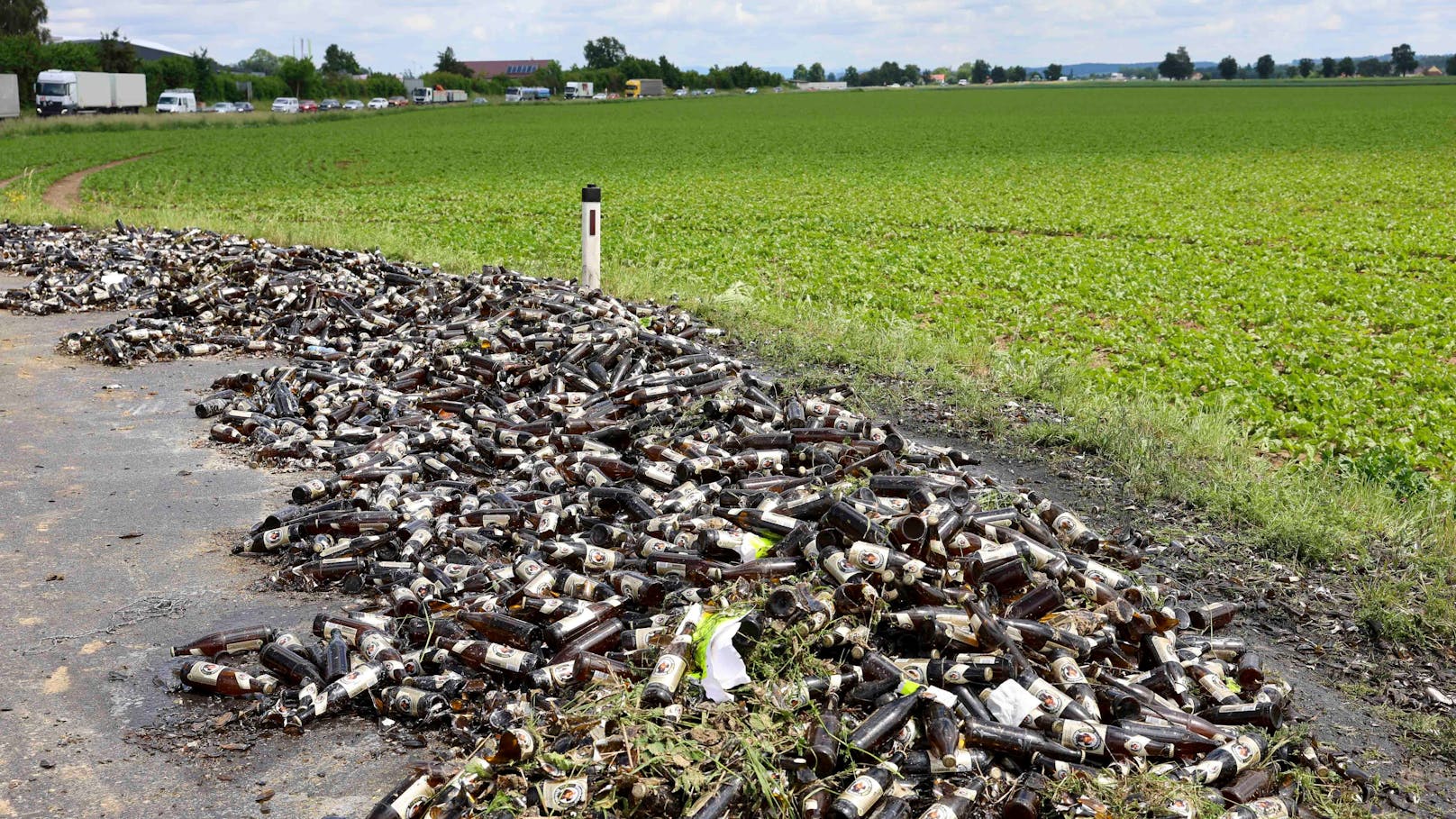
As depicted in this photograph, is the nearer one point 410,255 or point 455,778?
point 455,778

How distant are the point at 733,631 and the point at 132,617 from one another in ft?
10.1

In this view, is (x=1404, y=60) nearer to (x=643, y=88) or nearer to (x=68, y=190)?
(x=643, y=88)

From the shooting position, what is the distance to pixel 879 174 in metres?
36.0

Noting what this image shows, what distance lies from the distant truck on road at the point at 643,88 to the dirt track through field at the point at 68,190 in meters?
116

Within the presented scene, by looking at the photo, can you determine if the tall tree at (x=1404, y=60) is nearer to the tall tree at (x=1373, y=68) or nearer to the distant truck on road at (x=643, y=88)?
the tall tree at (x=1373, y=68)

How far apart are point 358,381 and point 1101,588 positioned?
6.51 meters

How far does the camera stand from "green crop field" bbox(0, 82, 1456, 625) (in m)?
10.6

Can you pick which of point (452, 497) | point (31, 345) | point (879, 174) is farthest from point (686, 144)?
point (452, 497)

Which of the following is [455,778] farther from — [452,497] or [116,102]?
[116,102]

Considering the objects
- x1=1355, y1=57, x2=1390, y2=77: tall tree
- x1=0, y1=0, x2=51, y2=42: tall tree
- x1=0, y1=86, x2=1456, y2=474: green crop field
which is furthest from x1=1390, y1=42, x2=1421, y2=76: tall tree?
x1=0, y1=0, x2=51, y2=42: tall tree

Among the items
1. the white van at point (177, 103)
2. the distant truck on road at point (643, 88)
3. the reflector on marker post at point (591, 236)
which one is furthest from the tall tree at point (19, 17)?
the reflector on marker post at point (591, 236)

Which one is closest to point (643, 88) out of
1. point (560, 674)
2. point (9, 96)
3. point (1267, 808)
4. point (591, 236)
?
point (9, 96)

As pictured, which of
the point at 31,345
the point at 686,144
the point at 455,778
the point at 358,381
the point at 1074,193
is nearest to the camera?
the point at 455,778

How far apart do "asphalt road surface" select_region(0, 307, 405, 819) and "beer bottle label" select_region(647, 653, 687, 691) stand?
1.04 meters
